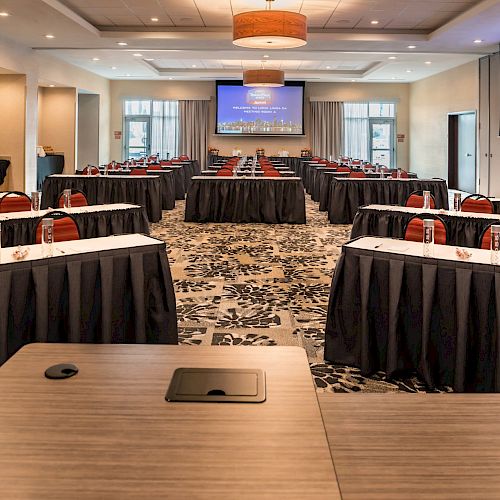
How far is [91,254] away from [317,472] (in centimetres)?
287

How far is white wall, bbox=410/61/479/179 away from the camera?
17.5m

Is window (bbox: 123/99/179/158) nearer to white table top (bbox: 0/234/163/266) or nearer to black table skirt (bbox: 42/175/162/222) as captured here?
black table skirt (bbox: 42/175/162/222)

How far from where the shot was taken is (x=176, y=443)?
4.02 feet

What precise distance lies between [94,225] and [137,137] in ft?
59.1

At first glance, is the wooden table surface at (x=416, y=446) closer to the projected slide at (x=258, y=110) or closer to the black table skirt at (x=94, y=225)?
the black table skirt at (x=94, y=225)

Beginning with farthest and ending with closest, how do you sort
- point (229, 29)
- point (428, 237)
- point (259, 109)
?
point (259, 109), point (229, 29), point (428, 237)

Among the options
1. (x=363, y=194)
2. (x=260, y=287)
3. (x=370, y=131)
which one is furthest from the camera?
(x=370, y=131)

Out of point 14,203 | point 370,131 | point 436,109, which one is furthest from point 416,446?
point 370,131

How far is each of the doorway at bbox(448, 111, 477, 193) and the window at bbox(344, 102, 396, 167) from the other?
15.3ft

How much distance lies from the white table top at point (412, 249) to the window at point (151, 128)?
20318 mm

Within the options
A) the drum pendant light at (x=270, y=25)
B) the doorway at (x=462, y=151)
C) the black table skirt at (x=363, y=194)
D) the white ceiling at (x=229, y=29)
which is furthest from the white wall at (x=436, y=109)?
the drum pendant light at (x=270, y=25)

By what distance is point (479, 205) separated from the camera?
→ 712cm

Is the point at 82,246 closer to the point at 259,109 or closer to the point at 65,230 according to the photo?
the point at 65,230

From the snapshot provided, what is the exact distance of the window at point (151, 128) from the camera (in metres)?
23.8
